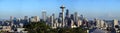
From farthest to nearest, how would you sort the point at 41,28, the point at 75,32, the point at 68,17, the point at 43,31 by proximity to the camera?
the point at 68,17
the point at 75,32
the point at 41,28
the point at 43,31

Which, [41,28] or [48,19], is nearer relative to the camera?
[41,28]

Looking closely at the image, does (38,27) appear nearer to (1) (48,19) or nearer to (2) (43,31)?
(2) (43,31)

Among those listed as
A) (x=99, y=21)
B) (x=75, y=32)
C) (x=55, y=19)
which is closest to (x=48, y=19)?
(x=55, y=19)

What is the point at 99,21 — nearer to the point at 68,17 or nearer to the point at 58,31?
the point at 68,17

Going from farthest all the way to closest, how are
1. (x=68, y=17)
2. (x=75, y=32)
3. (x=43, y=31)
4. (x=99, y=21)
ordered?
(x=99, y=21), (x=68, y=17), (x=75, y=32), (x=43, y=31)

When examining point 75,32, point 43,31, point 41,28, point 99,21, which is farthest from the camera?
point 99,21

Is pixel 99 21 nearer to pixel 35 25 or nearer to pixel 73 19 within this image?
pixel 73 19

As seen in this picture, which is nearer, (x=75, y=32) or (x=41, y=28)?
(x=41, y=28)

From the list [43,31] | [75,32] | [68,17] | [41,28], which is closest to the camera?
[43,31]

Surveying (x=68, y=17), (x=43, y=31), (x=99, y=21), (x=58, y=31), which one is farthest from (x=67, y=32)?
(x=99, y=21)
